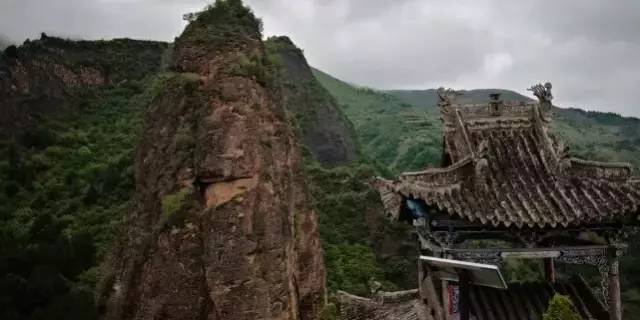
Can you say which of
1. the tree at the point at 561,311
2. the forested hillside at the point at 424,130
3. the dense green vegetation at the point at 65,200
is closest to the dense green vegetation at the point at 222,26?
the dense green vegetation at the point at 65,200

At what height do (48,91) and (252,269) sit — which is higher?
(48,91)

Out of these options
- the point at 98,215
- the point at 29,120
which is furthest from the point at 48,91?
the point at 98,215

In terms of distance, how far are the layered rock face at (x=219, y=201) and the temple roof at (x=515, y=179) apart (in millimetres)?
9691

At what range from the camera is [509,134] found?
12250 millimetres

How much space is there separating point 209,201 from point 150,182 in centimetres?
412

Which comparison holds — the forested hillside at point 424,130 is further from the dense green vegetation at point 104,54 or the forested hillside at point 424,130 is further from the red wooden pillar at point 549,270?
the dense green vegetation at point 104,54

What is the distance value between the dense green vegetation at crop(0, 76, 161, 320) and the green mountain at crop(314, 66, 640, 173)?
92.7 feet

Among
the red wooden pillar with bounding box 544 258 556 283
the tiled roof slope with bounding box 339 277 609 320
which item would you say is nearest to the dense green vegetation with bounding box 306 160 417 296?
the red wooden pillar with bounding box 544 258 556 283

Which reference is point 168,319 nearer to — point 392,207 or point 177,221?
Answer: point 177,221

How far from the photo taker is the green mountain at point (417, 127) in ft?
231

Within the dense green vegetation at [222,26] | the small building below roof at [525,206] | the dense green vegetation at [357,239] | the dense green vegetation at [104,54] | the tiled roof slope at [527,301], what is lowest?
the dense green vegetation at [357,239]

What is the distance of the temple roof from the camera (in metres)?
10.4

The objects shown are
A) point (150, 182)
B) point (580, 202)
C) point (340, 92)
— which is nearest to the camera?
point (580, 202)

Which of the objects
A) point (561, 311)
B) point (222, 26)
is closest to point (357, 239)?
point (222, 26)
